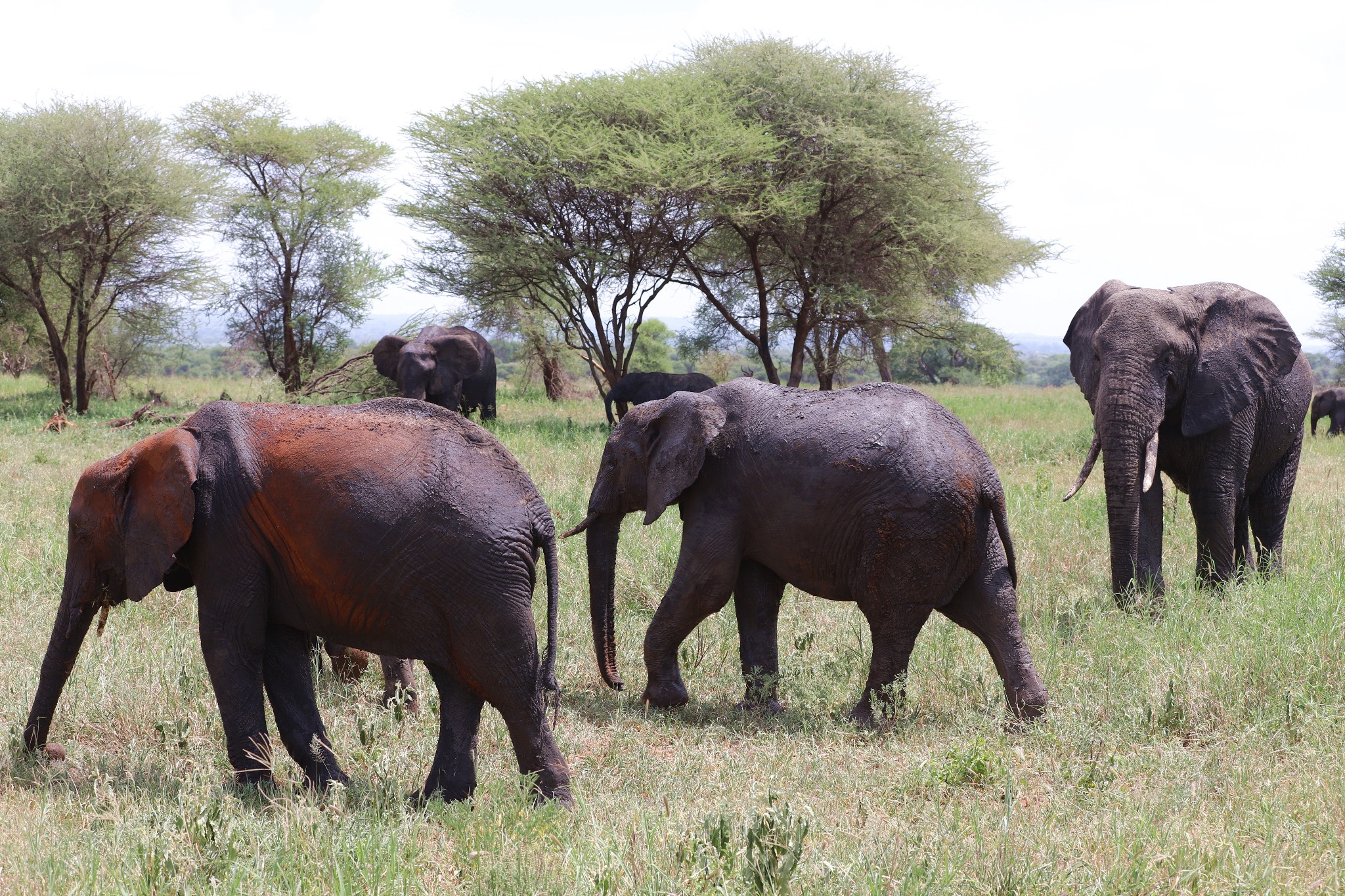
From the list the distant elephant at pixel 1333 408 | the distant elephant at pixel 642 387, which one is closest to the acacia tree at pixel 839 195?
the distant elephant at pixel 642 387

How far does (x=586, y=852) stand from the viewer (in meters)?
3.24

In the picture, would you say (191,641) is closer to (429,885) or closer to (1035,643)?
(429,885)

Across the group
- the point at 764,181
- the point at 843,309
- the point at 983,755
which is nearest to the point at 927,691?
the point at 983,755

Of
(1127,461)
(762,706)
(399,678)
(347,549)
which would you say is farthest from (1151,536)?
(347,549)

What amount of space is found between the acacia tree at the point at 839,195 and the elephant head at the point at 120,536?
1627cm

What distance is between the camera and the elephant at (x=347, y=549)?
3721 mm

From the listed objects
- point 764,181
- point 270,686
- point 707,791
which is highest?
point 764,181

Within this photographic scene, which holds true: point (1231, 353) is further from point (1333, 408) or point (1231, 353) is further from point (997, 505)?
point (1333, 408)

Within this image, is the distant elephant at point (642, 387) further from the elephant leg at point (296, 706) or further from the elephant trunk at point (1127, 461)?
the elephant leg at point (296, 706)

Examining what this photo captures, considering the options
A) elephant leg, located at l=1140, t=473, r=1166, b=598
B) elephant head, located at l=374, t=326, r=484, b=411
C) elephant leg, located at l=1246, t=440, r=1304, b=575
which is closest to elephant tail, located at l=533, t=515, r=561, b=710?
elephant leg, located at l=1140, t=473, r=1166, b=598

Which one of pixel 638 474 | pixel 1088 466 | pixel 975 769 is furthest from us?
pixel 1088 466

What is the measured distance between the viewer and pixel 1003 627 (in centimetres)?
504

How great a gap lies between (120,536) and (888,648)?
10.8 feet

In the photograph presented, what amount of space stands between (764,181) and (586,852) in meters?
18.5
